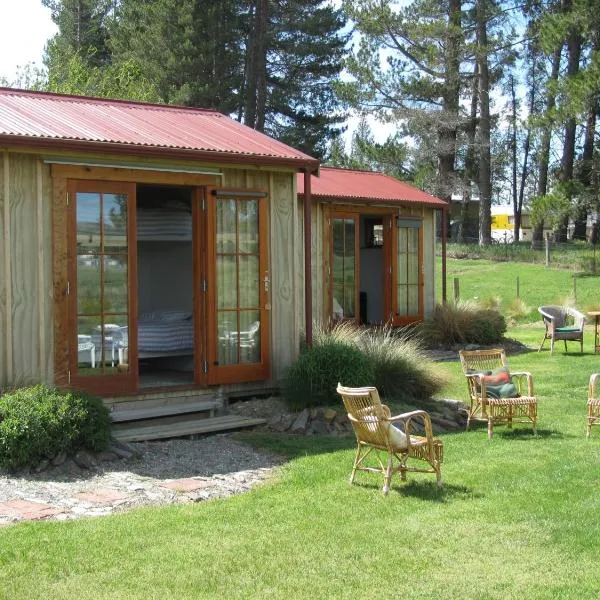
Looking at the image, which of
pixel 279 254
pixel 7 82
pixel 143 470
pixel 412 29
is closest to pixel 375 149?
pixel 412 29

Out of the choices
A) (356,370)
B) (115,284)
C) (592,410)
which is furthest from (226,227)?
(592,410)

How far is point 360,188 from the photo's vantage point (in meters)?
16.5

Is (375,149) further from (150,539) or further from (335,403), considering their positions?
(150,539)

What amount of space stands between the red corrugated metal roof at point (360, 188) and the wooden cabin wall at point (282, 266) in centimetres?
430

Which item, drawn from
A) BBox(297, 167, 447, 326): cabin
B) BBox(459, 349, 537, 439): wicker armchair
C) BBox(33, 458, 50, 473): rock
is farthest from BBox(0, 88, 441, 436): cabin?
BBox(297, 167, 447, 326): cabin

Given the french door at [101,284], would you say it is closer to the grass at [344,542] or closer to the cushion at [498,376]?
the grass at [344,542]

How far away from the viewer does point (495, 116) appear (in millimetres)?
36062

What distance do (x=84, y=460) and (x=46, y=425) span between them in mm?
413

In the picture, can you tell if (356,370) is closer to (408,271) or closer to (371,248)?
(408,271)

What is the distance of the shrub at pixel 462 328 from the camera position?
16.6 meters

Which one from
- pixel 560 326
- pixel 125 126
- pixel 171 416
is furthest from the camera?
pixel 560 326

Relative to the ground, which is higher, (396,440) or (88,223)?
(88,223)

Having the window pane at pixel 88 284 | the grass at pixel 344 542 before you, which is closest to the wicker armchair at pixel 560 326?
the grass at pixel 344 542

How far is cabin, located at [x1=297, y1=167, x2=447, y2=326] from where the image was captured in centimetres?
1535
